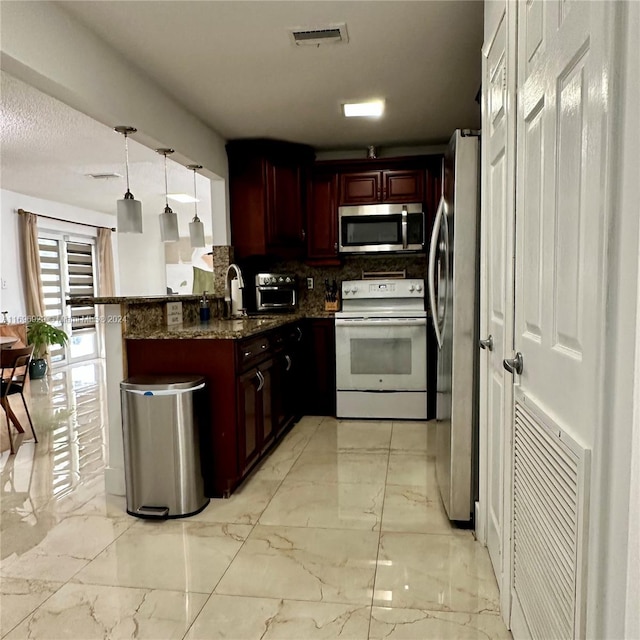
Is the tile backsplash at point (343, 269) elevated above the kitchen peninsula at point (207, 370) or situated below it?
above

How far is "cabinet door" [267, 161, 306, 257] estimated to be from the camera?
4.21 metres

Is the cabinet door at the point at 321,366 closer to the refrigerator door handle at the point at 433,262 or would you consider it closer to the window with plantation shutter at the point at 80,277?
the refrigerator door handle at the point at 433,262

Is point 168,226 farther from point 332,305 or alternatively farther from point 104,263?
point 104,263

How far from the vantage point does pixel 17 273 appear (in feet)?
21.7

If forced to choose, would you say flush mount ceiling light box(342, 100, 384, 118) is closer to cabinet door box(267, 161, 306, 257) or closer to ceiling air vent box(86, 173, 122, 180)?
cabinet door box(267, 161, 306, 257)

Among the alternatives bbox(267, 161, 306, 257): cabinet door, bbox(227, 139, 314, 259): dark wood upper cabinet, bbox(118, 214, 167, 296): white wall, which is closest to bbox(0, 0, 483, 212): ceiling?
bbox(227, 139, 314, 259): dark wood upper cabinet

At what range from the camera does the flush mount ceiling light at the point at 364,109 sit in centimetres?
339

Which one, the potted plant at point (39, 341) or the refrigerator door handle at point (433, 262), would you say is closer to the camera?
the refrigerator door handle at point (433, 262)

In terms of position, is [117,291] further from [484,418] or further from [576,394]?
[576,394]

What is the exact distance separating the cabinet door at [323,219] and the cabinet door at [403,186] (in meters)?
0.44

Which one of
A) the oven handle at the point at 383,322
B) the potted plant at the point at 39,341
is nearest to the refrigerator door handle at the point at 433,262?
the oven handle at the point at 383,322

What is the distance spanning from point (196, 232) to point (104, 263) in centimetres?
534

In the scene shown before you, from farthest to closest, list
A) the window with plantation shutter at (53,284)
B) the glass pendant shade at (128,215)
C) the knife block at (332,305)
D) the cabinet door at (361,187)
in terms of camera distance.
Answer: the window with plantation shutter at (53,284), the knife block at (332,305), the cabinet door at (361,187), the glass pendant shade at (128,215)

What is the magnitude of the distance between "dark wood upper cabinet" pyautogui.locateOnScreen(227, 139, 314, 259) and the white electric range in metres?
0.87
